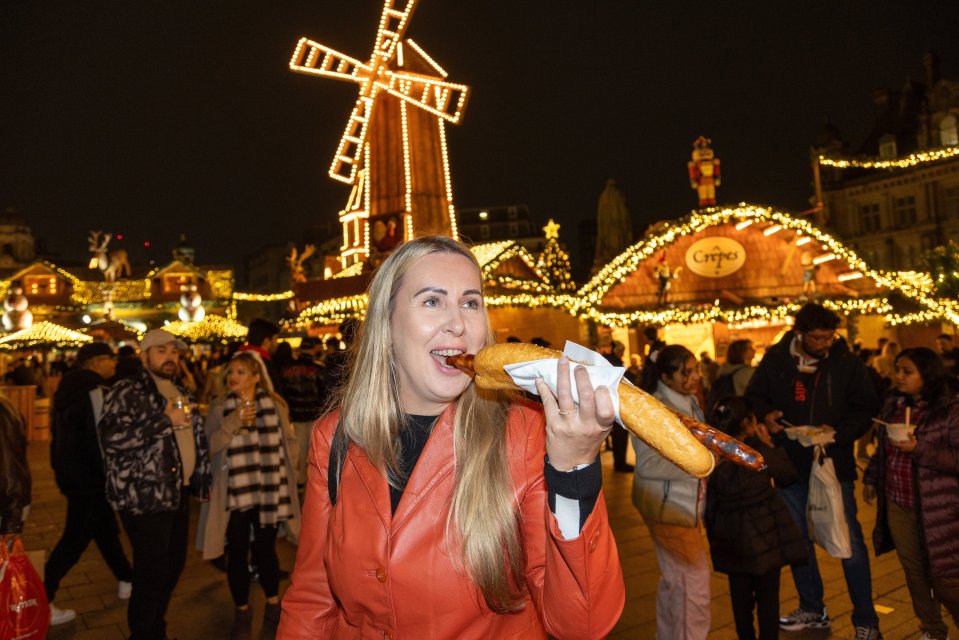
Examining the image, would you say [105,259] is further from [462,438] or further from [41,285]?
[462,438]

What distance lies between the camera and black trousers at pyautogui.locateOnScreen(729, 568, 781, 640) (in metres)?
3.96

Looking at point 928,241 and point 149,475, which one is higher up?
point 928,241

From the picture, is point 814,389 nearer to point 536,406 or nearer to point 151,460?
point 536,406

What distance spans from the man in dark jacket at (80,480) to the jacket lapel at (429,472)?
16.0 feet

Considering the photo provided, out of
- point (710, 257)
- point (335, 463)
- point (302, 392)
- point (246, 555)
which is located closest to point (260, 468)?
point (246, 555)

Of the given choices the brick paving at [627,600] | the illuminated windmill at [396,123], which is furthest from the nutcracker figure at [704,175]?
the brick paving at [627,600]

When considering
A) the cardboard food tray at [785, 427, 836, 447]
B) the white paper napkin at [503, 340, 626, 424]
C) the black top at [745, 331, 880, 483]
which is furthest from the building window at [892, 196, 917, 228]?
the white paper napkin at [503, 340, 626, 424]

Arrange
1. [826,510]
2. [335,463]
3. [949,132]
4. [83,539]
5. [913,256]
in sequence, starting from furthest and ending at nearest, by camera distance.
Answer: [913,256]
[949,132]
[83,539]
[826,510]
[335,463]

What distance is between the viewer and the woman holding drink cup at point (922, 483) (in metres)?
4.05

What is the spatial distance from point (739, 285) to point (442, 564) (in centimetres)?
2046

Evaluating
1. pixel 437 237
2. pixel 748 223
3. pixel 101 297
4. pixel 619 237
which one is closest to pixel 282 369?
pixel 437 237

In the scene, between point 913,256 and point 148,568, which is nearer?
point 148,568

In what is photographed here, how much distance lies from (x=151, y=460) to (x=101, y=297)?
49544 millimetres

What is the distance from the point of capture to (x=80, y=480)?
579cm
